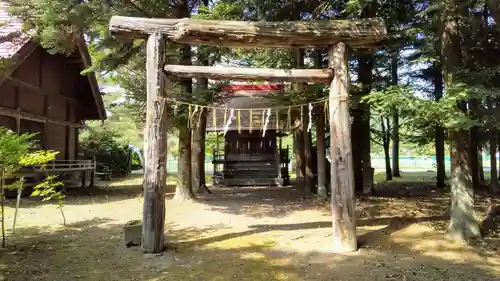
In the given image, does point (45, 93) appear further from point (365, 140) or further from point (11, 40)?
point (365, 140)

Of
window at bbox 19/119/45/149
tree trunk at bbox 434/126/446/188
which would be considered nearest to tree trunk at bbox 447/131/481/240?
tree trunk at bbox 434/126/446/188

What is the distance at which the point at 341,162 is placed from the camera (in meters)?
7.29

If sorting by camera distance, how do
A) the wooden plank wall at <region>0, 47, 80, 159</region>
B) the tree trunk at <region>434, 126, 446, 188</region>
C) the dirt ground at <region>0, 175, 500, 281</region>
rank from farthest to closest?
1. the tree trunk at <region>434, 126, 446, 188</region>
2. the wooden plank wall at <region>0, 47, 80, 159</region>
3. the dirt ground at <region>0, 175, 500, 281</region>

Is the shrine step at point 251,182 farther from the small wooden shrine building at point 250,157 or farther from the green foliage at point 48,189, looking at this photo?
the green foliage at point 48,189

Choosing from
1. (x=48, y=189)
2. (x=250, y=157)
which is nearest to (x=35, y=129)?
(x=48, y=189)

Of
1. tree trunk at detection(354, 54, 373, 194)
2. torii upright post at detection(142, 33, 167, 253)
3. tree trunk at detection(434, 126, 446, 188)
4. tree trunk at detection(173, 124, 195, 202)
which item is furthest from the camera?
tree trunk at detection(434, 126, 446, 188)

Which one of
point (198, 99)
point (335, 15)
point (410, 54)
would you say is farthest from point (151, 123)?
point (410, 54)

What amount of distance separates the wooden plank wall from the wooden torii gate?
9.35 meters

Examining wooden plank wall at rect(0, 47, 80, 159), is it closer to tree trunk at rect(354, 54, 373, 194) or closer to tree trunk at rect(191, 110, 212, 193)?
tree trunk at rect(191, 110, 212, 193)

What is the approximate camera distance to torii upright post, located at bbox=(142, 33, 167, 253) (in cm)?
707

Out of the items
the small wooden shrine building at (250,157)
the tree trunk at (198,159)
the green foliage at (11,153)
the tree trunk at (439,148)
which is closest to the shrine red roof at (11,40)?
the tree trunk at (198,159)

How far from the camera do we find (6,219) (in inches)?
391

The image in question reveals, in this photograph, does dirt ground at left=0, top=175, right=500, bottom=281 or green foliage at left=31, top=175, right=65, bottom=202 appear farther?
green foliage at left=31, top=175, right=65, bottom=202

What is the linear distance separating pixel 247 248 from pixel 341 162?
8.22 ft
